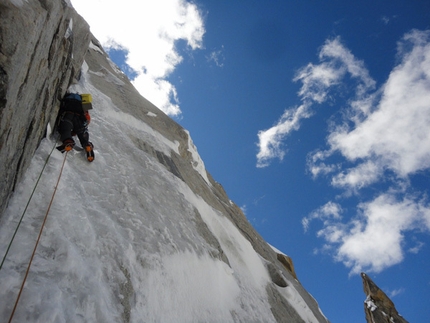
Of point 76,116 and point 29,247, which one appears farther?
point 76,116

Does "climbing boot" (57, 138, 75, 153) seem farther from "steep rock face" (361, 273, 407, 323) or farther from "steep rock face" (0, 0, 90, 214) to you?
"steep rock face" (361, 273, 407, 323)

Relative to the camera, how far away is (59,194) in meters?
6.48

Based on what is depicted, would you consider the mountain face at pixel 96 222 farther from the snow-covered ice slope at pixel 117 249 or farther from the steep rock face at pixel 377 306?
the steep rock face at pixel 377 306

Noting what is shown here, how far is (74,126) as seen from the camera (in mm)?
8867

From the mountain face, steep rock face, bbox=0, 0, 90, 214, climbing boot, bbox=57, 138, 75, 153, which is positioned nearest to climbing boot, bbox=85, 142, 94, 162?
the mountain face

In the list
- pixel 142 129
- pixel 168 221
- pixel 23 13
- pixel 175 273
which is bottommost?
pixel 175 273

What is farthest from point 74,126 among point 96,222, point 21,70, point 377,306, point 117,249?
point 377,306

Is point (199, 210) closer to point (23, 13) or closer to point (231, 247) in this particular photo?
point (231, 247)

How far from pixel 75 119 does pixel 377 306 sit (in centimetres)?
2899

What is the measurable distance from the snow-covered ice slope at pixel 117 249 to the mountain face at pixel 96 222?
24 mm

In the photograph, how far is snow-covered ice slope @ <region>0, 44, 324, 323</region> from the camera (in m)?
4.71

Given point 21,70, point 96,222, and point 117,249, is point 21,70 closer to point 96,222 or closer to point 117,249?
point 96,222

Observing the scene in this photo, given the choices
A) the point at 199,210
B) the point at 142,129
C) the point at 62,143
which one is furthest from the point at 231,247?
the point at 62,143

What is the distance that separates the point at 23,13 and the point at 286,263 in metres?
21.0
